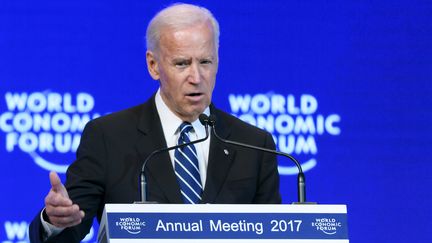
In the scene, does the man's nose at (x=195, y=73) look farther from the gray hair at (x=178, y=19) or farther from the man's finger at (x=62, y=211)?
the man's finger at (x=62, y=211)

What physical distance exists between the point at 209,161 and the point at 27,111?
1.15 meters

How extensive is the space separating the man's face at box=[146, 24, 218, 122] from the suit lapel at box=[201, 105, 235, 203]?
0.14m

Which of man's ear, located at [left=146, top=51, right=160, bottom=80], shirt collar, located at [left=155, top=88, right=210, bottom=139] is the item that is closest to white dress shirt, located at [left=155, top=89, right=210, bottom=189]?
shirt collar, located at [left=155, top=88, right=210, bottom=139]

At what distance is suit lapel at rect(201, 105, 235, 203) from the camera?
296 centimetres

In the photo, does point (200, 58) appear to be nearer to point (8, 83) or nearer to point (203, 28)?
point (203, 28)

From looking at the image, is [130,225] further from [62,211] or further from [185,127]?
[185,127]

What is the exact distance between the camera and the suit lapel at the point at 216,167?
9.73 ft

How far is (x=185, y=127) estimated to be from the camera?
3107mm

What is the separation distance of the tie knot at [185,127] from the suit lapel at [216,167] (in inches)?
3.5

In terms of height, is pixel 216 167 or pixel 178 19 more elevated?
pixel 178 19

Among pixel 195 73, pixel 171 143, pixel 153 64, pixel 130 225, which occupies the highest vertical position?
pixel 153 64

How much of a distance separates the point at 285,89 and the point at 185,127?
42.7 inches

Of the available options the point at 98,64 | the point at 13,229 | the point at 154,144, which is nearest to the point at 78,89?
the point at 98,64

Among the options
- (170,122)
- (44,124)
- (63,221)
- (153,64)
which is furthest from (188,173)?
(44,124)
